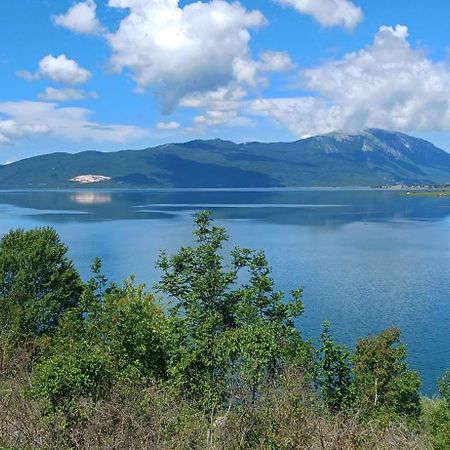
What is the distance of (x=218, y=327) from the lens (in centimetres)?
2131

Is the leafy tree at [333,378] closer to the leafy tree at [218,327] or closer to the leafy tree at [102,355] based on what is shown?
the leafy tree at [218,327]

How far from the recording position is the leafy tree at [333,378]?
2544cm

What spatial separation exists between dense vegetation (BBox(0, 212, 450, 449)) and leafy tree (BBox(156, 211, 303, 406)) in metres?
0.05

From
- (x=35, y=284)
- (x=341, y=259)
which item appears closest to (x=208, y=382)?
(x=35, y=284)

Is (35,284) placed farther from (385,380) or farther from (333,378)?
(385,380)

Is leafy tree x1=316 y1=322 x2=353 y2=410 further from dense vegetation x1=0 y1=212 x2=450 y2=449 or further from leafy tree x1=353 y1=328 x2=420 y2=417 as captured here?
leafy tree x1=353 y1=328 x2=420 y2=417

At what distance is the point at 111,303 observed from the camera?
28.9 metres

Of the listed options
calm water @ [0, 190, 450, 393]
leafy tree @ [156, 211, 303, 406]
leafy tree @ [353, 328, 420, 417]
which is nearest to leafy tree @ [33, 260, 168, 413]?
leafy tree @ [156, 211, 303, 406]

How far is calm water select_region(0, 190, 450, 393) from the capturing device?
5116 centimetres

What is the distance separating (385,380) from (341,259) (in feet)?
200

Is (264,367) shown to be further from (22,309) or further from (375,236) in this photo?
(375,236)

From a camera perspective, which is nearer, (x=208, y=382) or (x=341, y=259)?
(x=208, y=382)

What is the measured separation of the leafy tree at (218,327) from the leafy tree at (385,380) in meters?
7.45

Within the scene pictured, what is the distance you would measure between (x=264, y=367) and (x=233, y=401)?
5.37ft
